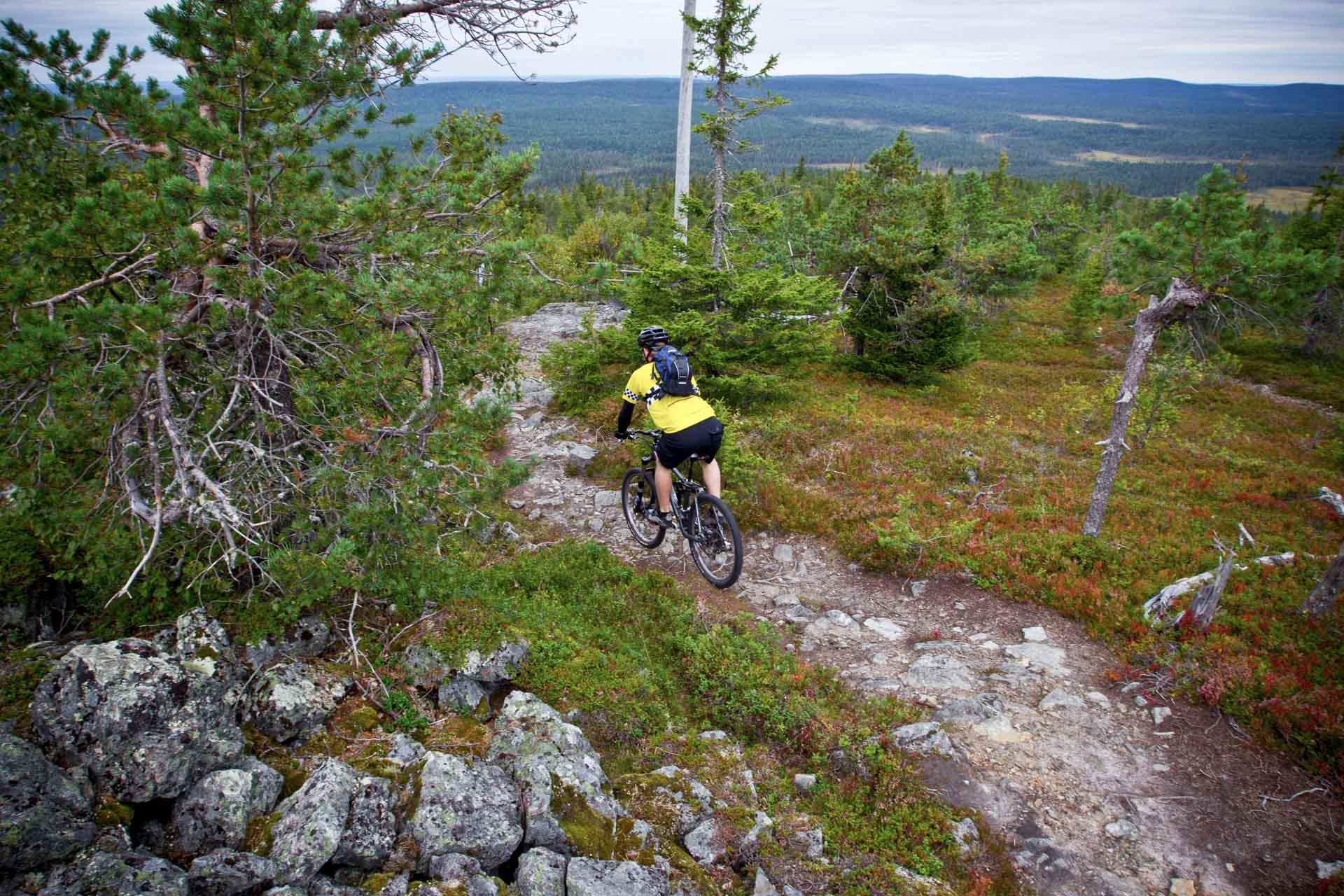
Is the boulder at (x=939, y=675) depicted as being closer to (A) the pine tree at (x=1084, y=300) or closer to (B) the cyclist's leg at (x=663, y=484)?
(B) the cyclist's leg at (x=663, y=484)

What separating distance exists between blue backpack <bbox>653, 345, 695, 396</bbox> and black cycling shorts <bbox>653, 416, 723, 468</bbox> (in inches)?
17.5

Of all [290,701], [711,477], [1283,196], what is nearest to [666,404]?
[711,477]

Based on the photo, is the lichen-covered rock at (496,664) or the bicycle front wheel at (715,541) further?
the bicycle front wheel at (715,541)

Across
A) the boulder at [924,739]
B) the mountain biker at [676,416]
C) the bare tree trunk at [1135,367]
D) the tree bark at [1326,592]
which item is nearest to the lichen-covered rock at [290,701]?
the mountain biker at [676,416]

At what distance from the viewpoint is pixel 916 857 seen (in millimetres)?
4695

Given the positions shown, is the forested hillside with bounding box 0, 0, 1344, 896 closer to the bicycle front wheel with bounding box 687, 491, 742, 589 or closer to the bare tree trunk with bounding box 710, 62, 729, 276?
the bicycle front wheel with bounding box 687, 491, 742, 589

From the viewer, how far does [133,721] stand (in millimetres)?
3660

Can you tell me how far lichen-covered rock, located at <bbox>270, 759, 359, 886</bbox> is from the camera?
11.3 feet

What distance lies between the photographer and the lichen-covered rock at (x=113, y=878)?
9.30 ft

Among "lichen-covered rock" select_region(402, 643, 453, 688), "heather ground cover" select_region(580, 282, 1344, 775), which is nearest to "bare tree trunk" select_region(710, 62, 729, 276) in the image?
"heather ground cover" select_region(580, 282, 1344, 775)

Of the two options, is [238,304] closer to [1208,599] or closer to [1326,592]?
[1208,599]

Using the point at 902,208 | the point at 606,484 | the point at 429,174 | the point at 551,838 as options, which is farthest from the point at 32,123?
the point at 902,208

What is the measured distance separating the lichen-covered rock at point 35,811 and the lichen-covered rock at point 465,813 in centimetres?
157

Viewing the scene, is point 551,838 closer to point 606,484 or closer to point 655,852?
point 655,852
